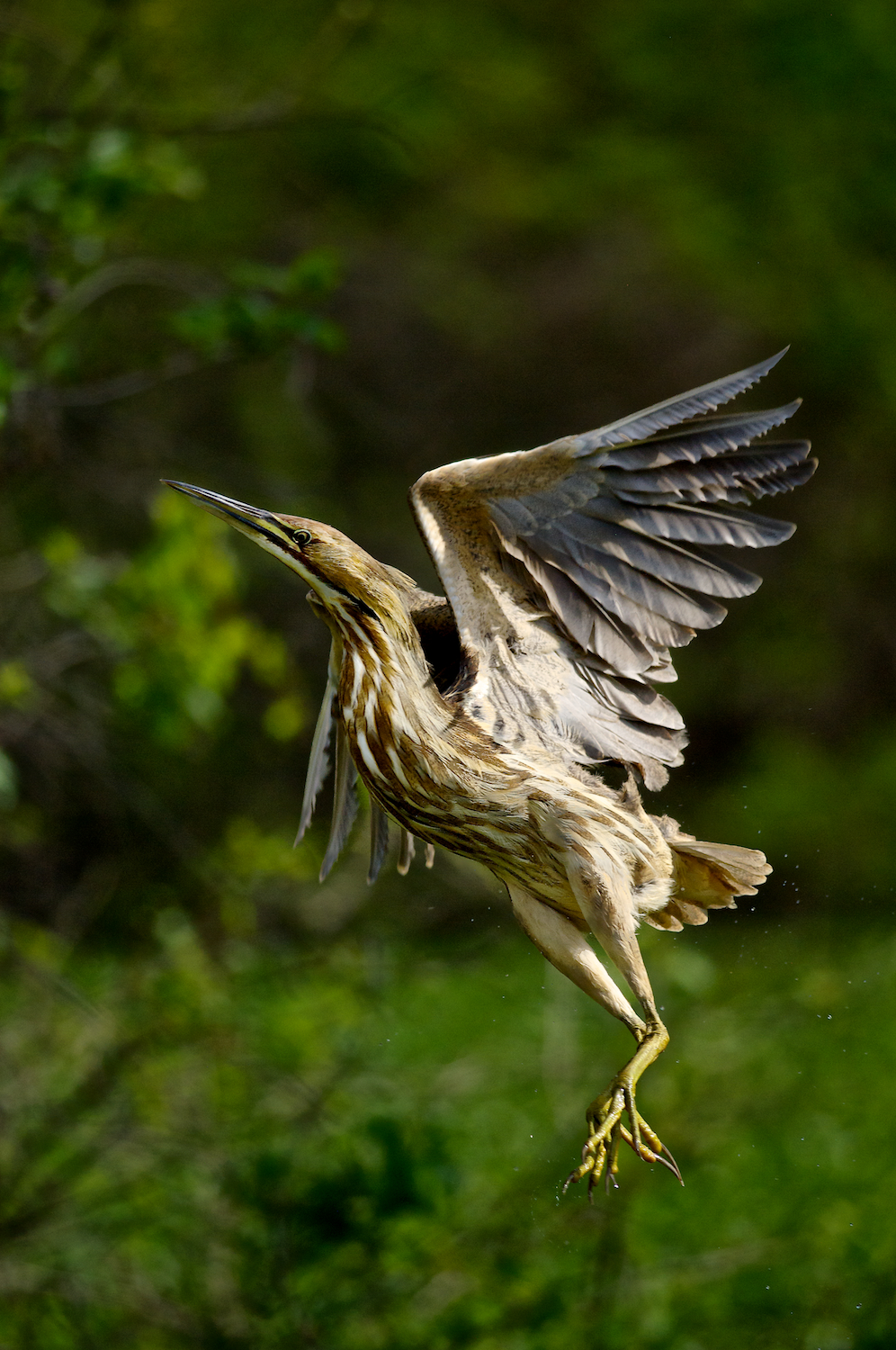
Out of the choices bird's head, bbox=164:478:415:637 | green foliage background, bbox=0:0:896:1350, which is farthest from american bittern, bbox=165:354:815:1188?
green foliage background, bbox=0:0:896:1350

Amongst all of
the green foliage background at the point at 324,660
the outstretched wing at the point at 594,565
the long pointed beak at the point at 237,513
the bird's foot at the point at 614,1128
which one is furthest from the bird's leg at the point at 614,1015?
the green foliage background at the point at 324,660

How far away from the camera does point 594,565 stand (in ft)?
7.61

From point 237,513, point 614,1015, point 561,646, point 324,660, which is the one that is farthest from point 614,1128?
point 324,660

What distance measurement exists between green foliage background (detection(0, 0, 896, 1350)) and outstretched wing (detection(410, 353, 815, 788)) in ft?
3.62

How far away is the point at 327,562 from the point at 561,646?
409 mm

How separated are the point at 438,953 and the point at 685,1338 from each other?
124cm

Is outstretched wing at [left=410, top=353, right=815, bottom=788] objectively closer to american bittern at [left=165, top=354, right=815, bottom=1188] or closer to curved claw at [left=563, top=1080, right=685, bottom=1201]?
american bittern at [left=165, top=354, right=815, bottom=1188]

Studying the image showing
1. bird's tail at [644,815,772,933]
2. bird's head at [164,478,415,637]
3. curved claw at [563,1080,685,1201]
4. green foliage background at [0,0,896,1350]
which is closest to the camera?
curved claw at [563,1080,685,1201]

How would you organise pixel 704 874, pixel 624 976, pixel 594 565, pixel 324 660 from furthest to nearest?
pixel 324 660 → pixel 704 874 → pixel 594 565 → pixel 624 976

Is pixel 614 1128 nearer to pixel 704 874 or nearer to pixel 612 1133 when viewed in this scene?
pixel 612 1133

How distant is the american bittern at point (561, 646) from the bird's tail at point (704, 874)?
0.20 feet

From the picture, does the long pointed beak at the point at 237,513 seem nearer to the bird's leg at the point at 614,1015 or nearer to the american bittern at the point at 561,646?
the american bittern at the point at 561,646

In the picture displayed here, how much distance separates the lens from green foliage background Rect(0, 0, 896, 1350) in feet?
13.1

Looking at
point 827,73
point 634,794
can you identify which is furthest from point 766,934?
point 634,794
